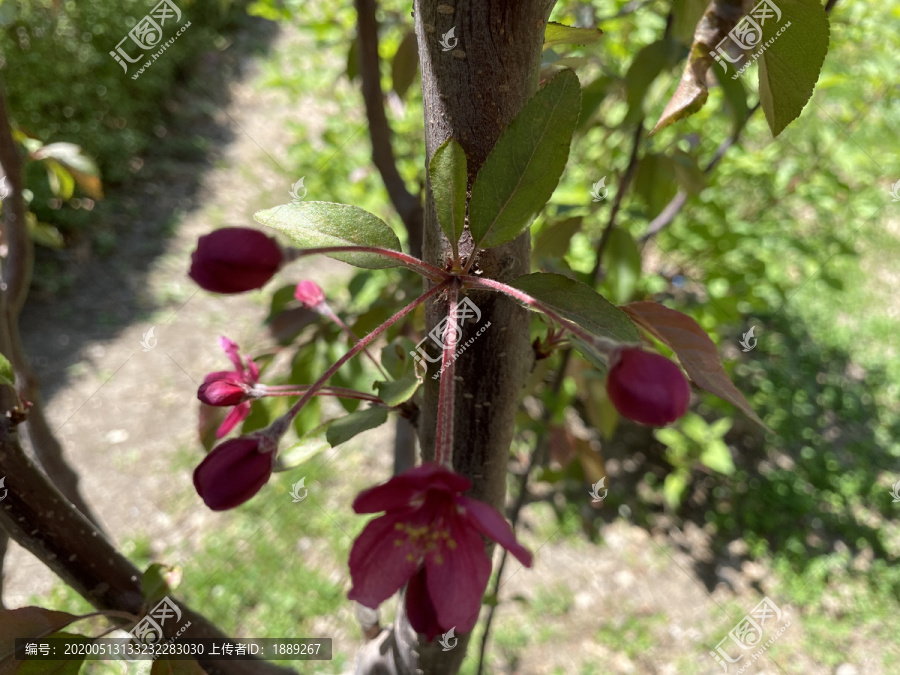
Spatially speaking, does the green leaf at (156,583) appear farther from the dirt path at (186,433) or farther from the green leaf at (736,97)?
the green leaf at (736,97)

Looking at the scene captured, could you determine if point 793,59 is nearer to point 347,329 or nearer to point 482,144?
point 482,144

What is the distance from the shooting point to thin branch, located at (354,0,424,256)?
123 cm

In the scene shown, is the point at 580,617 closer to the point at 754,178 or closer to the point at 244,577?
the point at 244,577

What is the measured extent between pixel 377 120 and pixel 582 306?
1.00 metres

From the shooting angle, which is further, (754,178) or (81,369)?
(81,369)

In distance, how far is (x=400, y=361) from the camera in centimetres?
80

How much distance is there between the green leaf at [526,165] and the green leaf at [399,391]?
14 centimetres

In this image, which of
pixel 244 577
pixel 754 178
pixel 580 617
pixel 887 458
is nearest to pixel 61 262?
pixel 244 577

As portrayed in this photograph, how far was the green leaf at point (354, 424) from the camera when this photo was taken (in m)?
0.56

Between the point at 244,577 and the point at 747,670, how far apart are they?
1724mm


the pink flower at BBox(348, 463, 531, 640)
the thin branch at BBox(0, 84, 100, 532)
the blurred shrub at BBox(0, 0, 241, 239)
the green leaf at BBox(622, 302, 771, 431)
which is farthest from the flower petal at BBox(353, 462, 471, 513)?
the blurred shrub at BBox(0, 0, 241, 239)

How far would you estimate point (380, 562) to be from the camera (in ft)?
1.61

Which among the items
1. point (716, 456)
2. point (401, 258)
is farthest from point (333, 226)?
point (716, 456)

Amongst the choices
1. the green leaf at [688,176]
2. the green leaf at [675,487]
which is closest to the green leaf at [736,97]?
the green leaf at [688,176]
